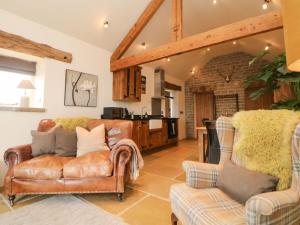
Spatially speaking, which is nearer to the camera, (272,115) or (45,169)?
(272,115)

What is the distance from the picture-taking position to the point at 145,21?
385 cm

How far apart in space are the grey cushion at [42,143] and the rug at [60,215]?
1.99ft

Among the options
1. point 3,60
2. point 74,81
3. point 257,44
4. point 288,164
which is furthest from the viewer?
point 257,44

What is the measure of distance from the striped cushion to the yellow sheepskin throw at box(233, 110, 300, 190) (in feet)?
1.08

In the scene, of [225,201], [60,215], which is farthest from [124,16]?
[225,201]

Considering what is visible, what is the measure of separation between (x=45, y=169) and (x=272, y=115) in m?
2.29

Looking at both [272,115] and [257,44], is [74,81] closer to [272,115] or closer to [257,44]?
[272,115]

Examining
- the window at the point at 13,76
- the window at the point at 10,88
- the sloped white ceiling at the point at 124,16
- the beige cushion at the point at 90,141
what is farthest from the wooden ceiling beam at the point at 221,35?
the window at the point at 10,88

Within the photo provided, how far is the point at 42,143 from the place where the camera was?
7.69 feet

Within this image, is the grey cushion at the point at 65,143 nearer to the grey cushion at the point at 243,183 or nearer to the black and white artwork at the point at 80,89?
the black and white artwork at the point at 80,89

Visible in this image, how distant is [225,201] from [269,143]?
0.53 m

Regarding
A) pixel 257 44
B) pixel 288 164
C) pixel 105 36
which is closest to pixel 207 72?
pixel 257 44

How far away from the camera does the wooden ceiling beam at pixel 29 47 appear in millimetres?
2629

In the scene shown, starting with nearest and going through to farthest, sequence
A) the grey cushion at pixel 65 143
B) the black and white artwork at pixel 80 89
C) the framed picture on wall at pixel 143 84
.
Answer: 1. the grey cushion at pixel 65 143
2. the black and white artwork at pixel 80 89
3. the framed picture on wall at pixel 143 84
